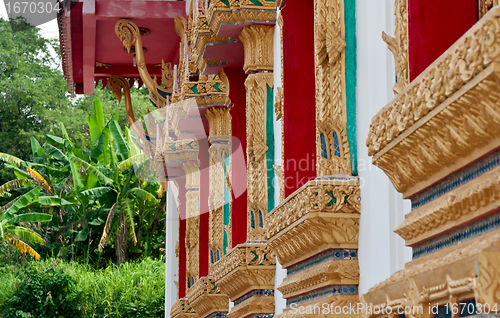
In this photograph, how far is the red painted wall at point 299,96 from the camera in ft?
16.5

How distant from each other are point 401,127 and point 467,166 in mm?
330

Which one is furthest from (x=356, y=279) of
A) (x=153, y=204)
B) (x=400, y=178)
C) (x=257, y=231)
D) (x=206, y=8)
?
(x=153, y=204)

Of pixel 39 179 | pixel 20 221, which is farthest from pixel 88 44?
pixel 39 179

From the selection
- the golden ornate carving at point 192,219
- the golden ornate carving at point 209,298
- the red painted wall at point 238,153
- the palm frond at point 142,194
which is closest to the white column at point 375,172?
the red painted wall at point 238,153

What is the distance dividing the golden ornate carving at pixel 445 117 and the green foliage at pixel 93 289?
17464 millimetres

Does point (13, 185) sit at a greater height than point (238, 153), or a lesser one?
greater

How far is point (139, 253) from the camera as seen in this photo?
23141mm

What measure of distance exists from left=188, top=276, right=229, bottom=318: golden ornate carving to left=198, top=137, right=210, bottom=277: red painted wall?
1206mm

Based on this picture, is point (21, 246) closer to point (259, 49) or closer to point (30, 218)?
point (30, 218)

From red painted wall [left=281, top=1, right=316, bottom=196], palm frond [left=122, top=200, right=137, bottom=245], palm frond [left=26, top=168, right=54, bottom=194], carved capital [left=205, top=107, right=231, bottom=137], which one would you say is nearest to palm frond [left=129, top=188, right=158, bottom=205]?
palm frond [left=122, top=200, right=137, bottom=245]

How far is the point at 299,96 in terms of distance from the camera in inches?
203

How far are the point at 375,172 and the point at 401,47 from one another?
75cm

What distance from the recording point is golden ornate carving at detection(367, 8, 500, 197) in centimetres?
215

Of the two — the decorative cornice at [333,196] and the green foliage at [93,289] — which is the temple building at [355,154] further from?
the green foliage at [93,289]
